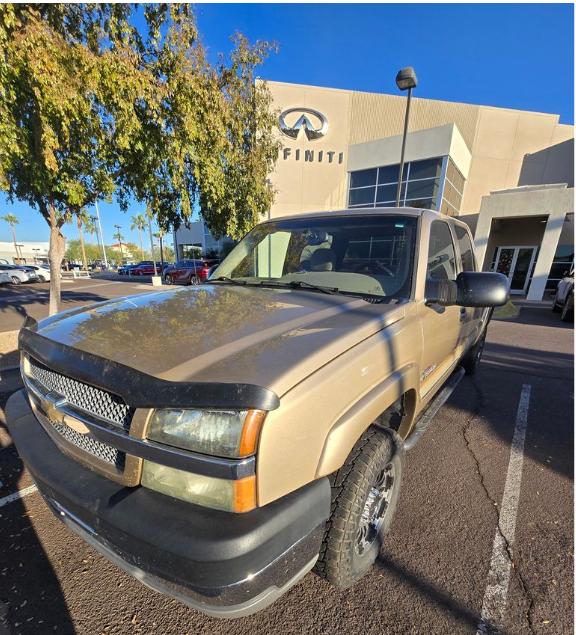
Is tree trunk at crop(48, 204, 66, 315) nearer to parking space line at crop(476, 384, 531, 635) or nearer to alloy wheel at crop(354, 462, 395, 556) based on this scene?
alloy wheel at crop(354, 462, 395, 556)

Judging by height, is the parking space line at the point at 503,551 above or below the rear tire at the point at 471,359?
below

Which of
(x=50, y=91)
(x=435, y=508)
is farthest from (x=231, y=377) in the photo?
(x=50, y=91)

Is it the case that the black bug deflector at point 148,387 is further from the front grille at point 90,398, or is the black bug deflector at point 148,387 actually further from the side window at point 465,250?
the side window at point 465,250

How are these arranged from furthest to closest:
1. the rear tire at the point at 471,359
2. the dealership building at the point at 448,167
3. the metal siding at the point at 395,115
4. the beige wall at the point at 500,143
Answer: the beige wall at the point at 500,143 → the metal siding at the point at 395,115 → the dealership building at the point at 448,167 → the rear tire at the point at 471,359

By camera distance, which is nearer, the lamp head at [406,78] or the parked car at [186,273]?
the lamp head at [406,78]

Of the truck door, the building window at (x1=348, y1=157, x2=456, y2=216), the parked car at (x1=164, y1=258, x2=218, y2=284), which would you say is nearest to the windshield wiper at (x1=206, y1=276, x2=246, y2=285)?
the truck door

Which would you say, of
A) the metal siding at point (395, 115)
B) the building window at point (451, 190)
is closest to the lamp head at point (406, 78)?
the building window at point (451, 190)

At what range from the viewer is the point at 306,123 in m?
22.0

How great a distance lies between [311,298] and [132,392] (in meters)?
1.29

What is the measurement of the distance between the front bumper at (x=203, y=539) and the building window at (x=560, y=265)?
2231 cm

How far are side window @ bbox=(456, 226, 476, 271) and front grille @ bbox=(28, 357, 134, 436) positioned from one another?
3.30 metres

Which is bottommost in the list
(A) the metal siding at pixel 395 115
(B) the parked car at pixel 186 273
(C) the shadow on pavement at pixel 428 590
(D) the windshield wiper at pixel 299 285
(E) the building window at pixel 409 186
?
(B) the parked car at pixel 186 273

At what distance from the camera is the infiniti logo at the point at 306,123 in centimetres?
2180

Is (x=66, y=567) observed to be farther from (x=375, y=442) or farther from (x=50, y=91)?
(x=50, y=91)
